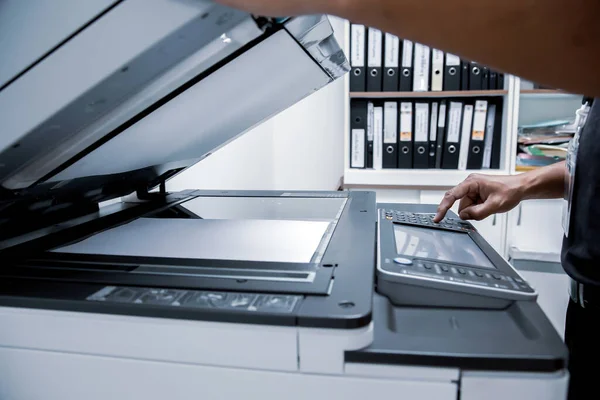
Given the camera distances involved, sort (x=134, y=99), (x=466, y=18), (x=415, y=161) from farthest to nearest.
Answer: (x=415, y=161) < (x=134, y=99) < (x=466, y=18)

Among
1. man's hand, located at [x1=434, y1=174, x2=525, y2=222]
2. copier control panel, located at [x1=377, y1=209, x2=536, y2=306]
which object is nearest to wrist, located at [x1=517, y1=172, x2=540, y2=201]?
man's hand, located at [x1=434, y1=174, x2=525, y2=222]

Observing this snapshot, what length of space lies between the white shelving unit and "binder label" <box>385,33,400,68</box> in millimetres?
123

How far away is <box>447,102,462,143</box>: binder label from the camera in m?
1.79

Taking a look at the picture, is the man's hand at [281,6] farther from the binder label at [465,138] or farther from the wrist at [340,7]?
the binder label at [465,138]

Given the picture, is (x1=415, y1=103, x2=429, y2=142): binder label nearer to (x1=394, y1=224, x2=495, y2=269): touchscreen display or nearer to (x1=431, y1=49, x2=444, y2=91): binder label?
(x1=431, y1=49, x2=444, y2=91): binder label

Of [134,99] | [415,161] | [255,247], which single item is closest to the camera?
[134,99]

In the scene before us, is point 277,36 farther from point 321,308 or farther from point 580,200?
point 580,200

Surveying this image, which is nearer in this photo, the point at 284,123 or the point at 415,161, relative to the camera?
the point at 415,161

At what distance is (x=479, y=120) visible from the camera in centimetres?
179

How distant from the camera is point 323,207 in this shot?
826mm

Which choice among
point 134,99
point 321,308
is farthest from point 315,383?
point 134,99

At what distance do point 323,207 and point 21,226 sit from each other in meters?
0.48

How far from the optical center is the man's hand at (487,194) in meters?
0.84

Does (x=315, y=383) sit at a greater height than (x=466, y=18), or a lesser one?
lesser
